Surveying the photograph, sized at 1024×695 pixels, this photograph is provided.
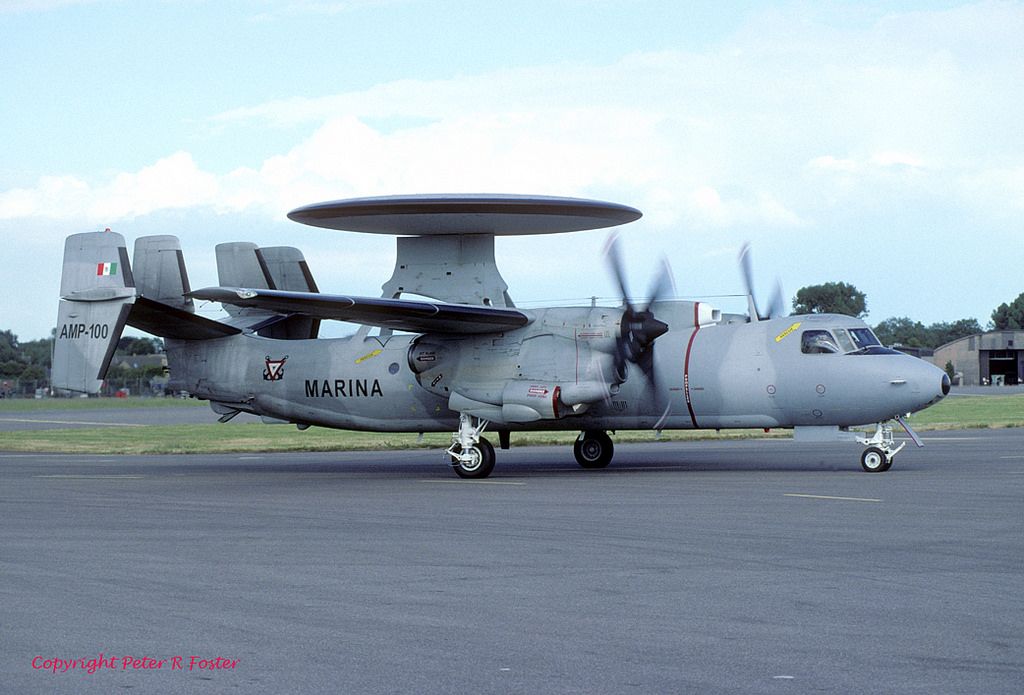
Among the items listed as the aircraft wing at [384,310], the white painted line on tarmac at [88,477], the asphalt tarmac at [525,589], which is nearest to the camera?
the asphalt tarmac at [525,589]

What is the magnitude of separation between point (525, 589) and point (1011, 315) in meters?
159

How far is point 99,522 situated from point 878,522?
11.0 m

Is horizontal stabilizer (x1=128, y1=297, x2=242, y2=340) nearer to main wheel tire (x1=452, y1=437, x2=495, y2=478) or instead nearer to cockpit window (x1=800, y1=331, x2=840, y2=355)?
main wheel tire (x1=452, y1=437, x2=495, y2=478)

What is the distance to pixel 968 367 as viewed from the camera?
125625 millimetres

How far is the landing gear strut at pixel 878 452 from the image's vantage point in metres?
23.1

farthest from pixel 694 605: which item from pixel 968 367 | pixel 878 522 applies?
pixel 968 367

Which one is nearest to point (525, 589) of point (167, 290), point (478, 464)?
point (478, 464)

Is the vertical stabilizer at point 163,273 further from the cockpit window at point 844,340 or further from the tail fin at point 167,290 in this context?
the cockpit window at point 844,340

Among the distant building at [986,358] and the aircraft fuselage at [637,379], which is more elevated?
the distant building at [986,358]

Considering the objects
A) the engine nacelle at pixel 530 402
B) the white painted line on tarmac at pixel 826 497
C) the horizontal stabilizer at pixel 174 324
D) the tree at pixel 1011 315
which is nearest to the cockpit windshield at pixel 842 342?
the engine nacelle at pixel 530 402

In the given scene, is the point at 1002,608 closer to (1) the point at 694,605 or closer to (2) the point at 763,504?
(1) the point at 694,605

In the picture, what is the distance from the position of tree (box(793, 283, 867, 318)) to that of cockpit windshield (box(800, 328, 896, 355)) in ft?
255

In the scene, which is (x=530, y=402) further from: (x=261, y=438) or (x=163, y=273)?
(x=261, y=438)

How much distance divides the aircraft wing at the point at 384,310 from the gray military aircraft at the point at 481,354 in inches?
2.0
